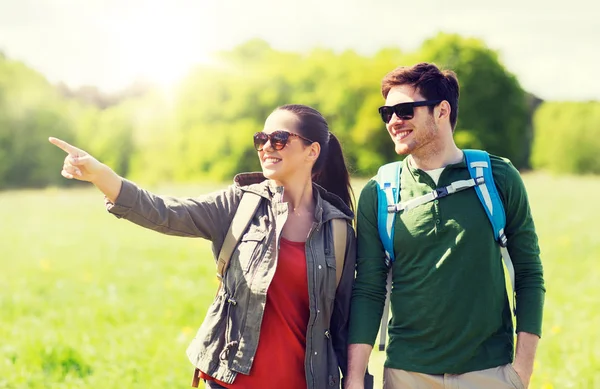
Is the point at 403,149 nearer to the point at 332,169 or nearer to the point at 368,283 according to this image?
the point at 332,169

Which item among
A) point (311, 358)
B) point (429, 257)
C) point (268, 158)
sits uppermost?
point (268, 158)

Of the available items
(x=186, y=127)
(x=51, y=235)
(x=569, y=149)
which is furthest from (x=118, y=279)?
(x=569, y=149)

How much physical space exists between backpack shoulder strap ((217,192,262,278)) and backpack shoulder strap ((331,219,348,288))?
445 millimetres

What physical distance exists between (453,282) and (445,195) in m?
0.45

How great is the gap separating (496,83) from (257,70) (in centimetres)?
2624

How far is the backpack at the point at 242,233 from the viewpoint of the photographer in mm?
3545

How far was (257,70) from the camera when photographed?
7369cm

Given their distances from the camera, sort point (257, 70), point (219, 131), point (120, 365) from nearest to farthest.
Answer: point (120, 365)
point (219, 131)
point (257, 70)

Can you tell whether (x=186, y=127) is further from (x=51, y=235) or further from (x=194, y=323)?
(x=194, y=323)

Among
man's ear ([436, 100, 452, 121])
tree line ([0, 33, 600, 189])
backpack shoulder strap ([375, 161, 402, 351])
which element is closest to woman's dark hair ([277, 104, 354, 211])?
backpack shoulder strap ([375, 161, 402, 351])

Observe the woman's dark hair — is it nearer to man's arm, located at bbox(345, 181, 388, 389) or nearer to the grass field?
man's arm, located at bbox(345, 181, 388, 389)

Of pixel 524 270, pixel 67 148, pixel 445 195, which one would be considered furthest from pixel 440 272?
pixel 67 148

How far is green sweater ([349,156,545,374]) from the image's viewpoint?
341 centimetres

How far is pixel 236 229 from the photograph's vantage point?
3568mm
